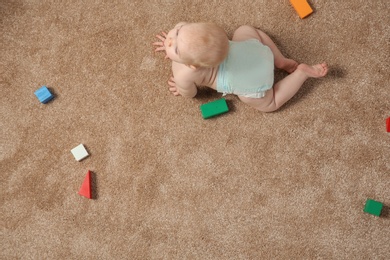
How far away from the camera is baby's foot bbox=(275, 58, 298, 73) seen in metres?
1.21

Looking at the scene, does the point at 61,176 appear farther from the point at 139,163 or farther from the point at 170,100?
the point at 170,100

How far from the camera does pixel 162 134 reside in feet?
4.11

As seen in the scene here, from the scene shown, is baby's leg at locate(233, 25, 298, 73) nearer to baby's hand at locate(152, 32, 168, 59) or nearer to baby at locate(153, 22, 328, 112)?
baby at locate(153, 22, 328, 112)

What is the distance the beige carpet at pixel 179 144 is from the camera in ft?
3.99

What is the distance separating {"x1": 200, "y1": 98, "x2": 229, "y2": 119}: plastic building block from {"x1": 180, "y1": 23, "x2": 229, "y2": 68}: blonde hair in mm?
248

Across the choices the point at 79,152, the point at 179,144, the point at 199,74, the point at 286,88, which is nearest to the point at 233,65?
the point at 199,74

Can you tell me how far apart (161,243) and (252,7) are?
806 millimetres

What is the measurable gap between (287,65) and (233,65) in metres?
0.22

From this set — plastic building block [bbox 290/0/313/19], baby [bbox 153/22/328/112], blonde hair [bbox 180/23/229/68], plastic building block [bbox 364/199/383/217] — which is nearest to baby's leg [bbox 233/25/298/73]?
baby [bbox 153/22/328/112]

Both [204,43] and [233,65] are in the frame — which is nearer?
[204,43]

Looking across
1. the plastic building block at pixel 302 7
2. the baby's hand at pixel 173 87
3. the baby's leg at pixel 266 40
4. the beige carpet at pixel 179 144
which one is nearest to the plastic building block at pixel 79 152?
the beige carpet at pixel 179 144

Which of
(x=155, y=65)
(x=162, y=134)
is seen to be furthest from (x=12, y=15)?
(x=162, y=134)

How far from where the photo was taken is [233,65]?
1.10 meters

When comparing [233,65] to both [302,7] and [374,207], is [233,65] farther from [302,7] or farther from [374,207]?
[374,207]
